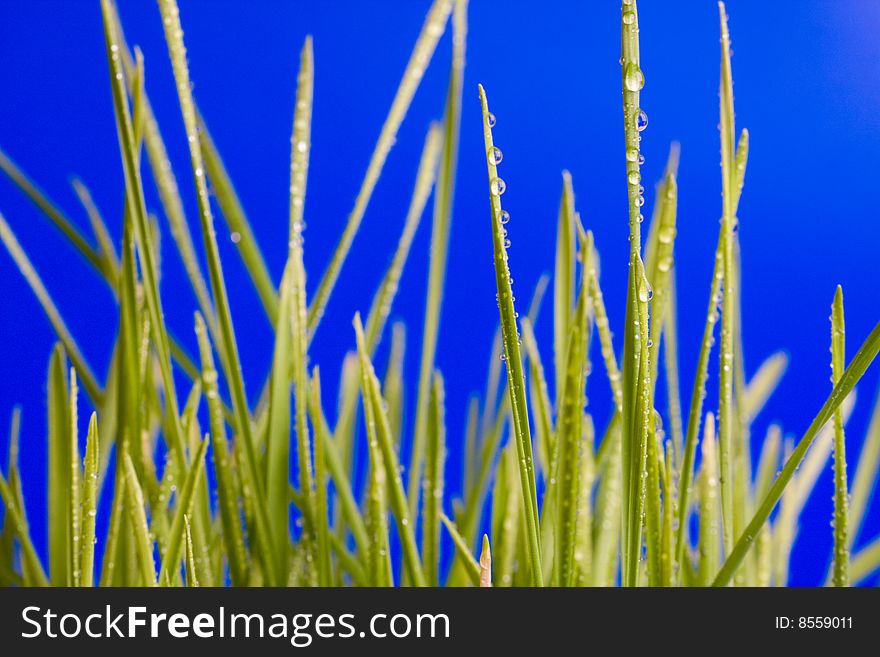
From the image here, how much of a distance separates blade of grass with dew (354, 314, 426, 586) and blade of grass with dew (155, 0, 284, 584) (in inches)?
1.7

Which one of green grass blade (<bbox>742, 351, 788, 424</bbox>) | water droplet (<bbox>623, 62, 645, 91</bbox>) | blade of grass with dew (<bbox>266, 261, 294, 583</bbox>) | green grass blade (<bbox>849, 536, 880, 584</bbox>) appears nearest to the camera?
water droplet (<bbox>623, 62, 645, 91</bbox>)

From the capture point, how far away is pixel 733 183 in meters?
0.24

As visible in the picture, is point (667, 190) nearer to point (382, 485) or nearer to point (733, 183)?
point (733, 183)

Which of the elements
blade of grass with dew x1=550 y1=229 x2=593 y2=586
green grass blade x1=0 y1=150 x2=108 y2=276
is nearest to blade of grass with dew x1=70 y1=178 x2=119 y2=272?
green grass blade x1=0 y1=150 x2=108 y2=276

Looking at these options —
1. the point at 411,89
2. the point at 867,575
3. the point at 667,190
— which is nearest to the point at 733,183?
the point at 667,190

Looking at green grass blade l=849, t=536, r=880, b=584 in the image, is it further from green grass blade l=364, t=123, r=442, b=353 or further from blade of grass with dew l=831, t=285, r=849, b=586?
green grass blade l=364, t=123, r=442, b=353

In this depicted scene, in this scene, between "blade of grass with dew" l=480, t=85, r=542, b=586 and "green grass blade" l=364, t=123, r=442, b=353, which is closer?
"blade of grass with dew" l=480, t=85, r=542, b=586

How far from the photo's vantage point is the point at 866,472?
0.40 m

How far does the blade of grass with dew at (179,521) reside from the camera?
9.6 inches

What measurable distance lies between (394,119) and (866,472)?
0.32 m

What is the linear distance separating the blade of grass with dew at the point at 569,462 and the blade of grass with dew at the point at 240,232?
0.13 meters

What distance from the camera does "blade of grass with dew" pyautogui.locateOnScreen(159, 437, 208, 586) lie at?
0.80ft

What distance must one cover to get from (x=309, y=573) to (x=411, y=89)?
0.71ft

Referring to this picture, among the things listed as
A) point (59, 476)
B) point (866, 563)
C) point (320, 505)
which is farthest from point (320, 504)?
point (866, 563)
